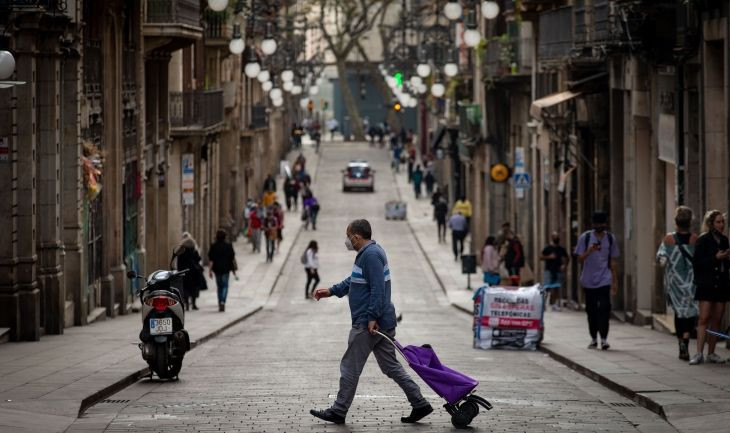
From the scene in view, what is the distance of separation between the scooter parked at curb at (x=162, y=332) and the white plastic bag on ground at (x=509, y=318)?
21.1 ft

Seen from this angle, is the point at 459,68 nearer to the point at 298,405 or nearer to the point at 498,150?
the point at 498,150

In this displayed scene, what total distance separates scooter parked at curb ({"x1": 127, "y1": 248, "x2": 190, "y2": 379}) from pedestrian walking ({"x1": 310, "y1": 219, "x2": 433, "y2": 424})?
3.99m

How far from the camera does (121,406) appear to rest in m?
15.0

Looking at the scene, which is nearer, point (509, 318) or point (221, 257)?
point (509, 318)

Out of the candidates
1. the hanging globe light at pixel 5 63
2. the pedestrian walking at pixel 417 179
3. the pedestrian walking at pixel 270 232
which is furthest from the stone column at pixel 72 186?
the pedestrian walking at pixel 417 179

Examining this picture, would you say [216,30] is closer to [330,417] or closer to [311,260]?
[311,260]

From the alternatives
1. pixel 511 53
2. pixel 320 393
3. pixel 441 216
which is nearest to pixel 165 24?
pixel 511 53

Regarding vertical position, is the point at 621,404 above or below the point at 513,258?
below

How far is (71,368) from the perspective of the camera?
18188 millimetres

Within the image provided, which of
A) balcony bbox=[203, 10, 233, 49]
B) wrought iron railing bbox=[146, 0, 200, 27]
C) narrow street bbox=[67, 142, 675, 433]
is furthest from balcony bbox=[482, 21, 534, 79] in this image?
narrow street bbox=[67, 142, 675, 433]

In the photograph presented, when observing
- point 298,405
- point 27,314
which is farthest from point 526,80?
point 298,405

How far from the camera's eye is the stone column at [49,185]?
76.5 ft

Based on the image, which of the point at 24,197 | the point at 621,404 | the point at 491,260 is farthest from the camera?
the point at 491,260

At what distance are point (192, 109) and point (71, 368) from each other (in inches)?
1037
